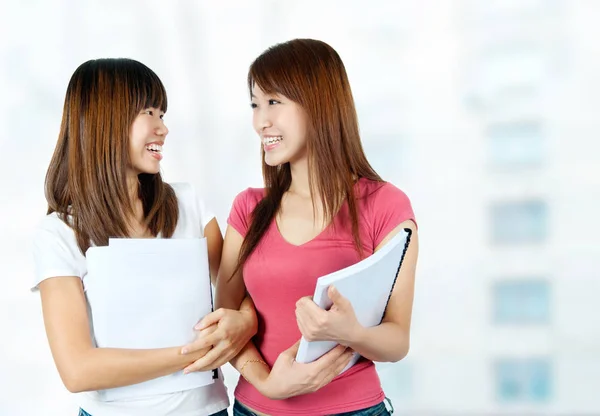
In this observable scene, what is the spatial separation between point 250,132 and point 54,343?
4.51ft

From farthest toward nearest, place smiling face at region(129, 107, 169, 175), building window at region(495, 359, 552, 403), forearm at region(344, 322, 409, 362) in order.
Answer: building window at region(495, 359, 552, 403)
smiling face at region(129, 107, 169, 175)
forearm at region(344, 322, 409, 362)

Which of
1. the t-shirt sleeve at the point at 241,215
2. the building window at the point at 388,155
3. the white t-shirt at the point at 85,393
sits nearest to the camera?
the white t-shirt at the point at 85,393

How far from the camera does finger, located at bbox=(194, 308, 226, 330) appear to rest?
1.49m

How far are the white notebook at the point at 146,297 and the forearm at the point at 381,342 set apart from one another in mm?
347

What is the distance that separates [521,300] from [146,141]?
173 cm

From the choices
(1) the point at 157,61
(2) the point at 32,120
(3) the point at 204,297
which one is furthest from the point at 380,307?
(2) the point at 32,120

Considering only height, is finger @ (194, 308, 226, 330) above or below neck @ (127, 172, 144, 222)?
below

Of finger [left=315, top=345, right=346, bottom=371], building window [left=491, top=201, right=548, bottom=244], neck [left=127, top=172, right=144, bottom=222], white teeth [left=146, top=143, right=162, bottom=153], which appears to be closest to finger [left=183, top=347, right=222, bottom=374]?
finger [left=315, top=345, right=346, bottom=371]

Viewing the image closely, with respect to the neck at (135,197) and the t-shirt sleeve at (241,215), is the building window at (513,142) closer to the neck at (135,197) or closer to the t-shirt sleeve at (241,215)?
the t-shirt sleeve at (241,215)

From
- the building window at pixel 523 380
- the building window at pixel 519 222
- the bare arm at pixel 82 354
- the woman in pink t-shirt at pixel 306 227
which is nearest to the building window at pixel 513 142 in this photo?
the building window at pixel 519 222

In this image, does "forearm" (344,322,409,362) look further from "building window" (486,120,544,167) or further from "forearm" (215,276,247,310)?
"building window" (486,120,544,167)

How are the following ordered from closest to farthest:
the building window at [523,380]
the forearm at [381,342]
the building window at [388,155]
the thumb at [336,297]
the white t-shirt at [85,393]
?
the thumb at [336,297] → the forearm at [381,342] → the white t-shirt at [85,393] → the building window at [388,155] → the building window at [523,380]

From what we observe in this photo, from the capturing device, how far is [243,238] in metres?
1.65

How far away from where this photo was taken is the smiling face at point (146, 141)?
155 centimetres
